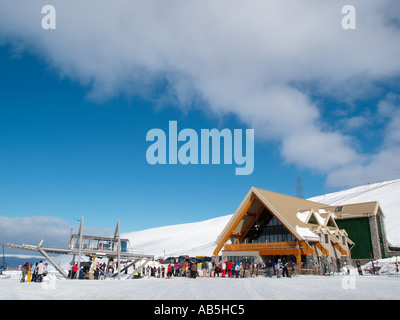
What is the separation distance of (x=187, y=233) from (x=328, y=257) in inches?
3728

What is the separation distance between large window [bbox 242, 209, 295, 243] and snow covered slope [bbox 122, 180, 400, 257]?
2547 cm

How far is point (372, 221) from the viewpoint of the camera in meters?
41.5

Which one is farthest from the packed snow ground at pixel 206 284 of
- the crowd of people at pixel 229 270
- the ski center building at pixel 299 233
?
the ski center building at pixel 299 233

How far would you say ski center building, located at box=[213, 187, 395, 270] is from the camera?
3531 centimetres

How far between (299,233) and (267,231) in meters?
Result: 6.59

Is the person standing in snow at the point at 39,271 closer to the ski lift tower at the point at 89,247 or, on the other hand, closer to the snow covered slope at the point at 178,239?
the ski lift tower at the point at 89,247

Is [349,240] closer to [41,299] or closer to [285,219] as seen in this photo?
[285,219]

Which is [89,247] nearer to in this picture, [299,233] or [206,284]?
[206,284]

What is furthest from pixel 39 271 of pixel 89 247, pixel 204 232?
pixel 204 232

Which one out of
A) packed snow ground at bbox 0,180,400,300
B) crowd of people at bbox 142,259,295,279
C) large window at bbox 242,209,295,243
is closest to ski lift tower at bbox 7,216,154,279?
packed snow ground at bbox 0,180,400,300

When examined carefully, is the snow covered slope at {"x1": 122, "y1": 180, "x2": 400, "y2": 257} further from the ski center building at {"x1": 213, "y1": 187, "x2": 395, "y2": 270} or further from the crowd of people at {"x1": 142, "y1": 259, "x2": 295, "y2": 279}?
the crowd of people at {"x1": 142, "y1": 259, "x2": 295, "y2": 279}

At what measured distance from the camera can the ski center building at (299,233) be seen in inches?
1390

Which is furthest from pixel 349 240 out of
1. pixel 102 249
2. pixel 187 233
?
pixel 187 233

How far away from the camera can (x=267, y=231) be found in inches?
1606
